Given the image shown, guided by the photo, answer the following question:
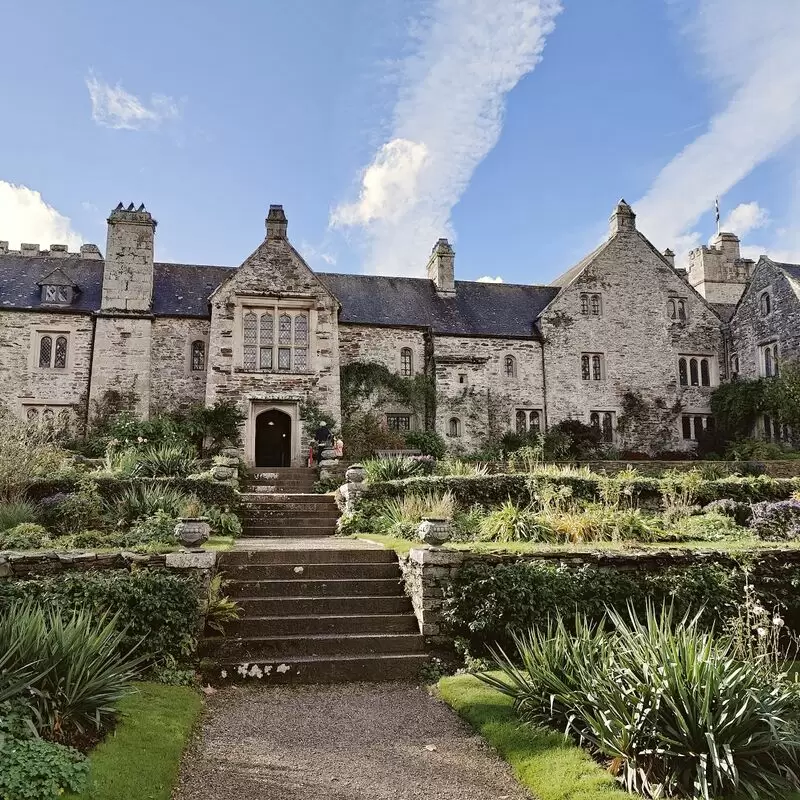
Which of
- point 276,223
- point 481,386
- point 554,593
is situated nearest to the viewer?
point 554,593

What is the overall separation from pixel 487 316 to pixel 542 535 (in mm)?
20728

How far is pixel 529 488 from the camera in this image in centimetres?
1558

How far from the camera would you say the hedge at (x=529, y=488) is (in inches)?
615

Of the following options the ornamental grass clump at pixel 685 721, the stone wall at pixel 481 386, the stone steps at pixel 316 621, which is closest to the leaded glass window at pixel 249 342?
the stone wall at pixel 481 386

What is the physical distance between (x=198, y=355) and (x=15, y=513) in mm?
15133

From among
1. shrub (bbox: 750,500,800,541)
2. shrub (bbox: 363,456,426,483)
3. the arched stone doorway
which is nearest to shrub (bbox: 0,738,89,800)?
shrub (bbox: 750,500,800,541)

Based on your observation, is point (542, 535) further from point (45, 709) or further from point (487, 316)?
point (487, 316)

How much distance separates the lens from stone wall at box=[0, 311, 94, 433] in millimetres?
26188

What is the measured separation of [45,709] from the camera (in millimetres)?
5398

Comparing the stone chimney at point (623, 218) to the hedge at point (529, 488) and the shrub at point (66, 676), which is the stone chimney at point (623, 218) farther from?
the shrub at point (66, 676)

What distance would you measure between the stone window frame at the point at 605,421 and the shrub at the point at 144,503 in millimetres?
20728

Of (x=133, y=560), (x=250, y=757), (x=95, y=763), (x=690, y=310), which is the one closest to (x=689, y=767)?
(x=250, y=757)

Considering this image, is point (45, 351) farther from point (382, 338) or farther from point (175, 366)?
point (382, 338)

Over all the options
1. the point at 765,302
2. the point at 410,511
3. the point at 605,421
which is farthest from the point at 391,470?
the point at 765,302
